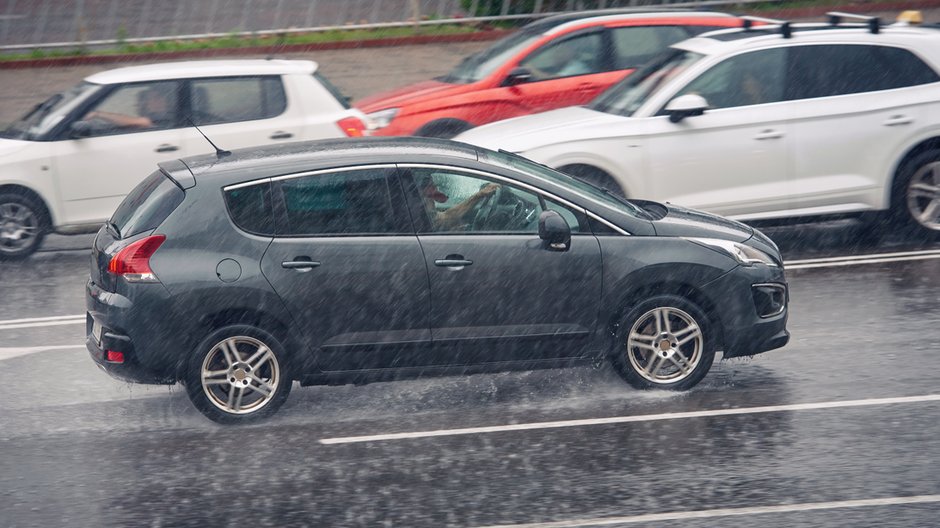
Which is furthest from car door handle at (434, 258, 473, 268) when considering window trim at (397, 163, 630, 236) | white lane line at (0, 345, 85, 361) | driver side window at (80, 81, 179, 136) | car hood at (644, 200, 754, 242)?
driver side window at (80, 81, 179, 136)

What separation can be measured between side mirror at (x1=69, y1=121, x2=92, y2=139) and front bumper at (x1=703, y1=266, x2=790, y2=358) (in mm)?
6892

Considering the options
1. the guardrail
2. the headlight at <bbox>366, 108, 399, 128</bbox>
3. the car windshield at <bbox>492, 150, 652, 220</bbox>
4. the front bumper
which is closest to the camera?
the front bumper

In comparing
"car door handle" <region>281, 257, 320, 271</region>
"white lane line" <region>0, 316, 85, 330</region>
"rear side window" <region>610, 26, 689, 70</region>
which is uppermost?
"rear side window" <region>610, 26, 689, 70</region>

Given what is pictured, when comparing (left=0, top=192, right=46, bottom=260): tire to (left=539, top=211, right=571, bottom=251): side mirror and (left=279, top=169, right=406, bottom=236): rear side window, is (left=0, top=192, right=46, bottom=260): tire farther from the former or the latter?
(left=539, top=211, right=571, bottom=251): side mirror

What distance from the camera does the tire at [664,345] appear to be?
25.3 ft

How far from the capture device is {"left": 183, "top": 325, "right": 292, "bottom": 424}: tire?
7.41 metres

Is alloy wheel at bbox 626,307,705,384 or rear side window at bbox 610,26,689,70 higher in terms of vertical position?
→ rear side window at bbox 610,26,689,70

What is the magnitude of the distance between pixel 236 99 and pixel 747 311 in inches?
259

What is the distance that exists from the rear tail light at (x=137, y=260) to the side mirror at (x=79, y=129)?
5.28m

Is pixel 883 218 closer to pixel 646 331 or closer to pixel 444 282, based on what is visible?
pixel 646 331

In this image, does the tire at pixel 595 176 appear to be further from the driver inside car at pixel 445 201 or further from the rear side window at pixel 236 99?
the driver inside car at pixel 445 201

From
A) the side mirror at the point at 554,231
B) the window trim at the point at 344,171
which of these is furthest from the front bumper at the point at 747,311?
the window trim at the point at 344,171

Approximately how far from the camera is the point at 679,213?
8422 mm

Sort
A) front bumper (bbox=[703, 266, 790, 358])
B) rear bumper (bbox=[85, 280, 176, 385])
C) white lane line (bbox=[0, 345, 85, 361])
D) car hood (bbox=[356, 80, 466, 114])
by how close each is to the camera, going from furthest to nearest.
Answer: car hood (bbox=[356, 80, 466, 114])
white lane line (bbox=[0, 345, 85, 361])
front bumper (bbox=[703, 266, 790, 358])
rear bumper (bbox=[85, 280, 176, 385])
